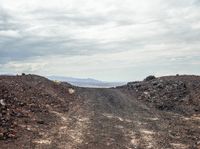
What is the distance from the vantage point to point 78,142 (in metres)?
22.1

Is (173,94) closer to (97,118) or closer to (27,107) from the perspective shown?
(97,118)

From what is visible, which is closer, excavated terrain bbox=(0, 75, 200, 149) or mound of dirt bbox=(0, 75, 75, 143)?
excavated terrain bbox=(0, 75, 200, 149)

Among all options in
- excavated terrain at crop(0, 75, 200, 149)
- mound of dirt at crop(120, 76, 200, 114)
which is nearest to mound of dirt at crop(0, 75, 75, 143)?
excavated terrain at crop(0, 75, 200, 149)

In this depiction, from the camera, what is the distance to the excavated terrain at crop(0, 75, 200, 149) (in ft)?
73.4

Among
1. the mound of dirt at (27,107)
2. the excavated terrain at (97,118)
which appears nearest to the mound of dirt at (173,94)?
the excavated terrain at (97,118)

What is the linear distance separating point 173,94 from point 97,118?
1660cm

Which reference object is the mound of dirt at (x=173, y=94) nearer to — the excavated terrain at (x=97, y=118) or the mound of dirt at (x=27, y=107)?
the excavated terrain at (x=97, y=118)

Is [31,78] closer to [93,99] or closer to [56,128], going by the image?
[93,99]

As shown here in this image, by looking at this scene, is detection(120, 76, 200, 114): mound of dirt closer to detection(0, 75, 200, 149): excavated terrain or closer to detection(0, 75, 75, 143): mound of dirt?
detection(0, 75, 200, 149): excavated terrain

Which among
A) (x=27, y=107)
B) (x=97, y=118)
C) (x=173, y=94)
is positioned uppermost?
(x=173, y=94)

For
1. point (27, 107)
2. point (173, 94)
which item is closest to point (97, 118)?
point (27, 107)

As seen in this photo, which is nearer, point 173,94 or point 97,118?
point 97,118

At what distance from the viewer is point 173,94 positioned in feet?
149

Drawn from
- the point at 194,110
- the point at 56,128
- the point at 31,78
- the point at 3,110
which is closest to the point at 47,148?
the point at 56,128
